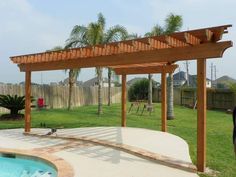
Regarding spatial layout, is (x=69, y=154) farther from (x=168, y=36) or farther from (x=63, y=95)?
(x=63, y=95)

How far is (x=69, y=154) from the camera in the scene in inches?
308

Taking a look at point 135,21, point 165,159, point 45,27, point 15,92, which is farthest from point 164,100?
point 15,92

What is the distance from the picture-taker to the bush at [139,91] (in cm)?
3138

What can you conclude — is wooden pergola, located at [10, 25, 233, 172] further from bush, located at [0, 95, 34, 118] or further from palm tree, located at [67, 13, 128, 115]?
palm tree, located at [67, 13, 128, 115]

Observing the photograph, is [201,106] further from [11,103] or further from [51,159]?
[11,103]

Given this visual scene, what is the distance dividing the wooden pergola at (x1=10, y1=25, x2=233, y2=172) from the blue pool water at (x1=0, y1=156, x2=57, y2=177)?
121 inches

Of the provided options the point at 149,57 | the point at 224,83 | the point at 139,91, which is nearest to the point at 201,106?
the point at 149,57

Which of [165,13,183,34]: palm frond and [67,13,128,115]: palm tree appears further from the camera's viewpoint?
[67,13,128,115]: palm tree

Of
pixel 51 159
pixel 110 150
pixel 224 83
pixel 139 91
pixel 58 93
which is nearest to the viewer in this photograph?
pixel 51 159

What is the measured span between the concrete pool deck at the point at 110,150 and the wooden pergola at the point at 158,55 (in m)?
1.04

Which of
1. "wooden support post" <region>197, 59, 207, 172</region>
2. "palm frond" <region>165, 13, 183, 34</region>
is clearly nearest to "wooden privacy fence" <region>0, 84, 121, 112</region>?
"palm frond" <region>165, 13, 183, 34</region>

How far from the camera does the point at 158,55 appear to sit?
7.66 metres

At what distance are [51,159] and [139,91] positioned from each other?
82.0ft

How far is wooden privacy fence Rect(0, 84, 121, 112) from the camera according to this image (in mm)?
21487
